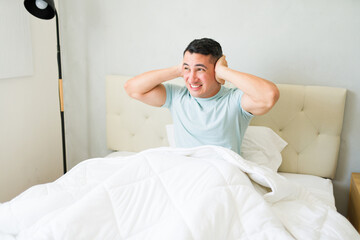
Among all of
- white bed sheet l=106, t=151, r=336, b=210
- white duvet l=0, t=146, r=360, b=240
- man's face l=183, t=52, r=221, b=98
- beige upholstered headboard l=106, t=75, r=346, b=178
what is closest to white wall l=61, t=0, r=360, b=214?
beige upholstered headboard l=106, t=75, r=346, b=178

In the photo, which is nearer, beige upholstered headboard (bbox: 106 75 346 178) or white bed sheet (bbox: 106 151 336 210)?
white bed sheet (bbox: 106 151 336 210)

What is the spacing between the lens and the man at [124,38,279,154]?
1448 mm

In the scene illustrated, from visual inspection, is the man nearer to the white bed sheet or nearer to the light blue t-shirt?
the light blue t-shirt

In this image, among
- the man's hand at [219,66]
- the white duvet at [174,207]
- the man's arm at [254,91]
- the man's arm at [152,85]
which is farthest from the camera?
the man's arm at [152,85]

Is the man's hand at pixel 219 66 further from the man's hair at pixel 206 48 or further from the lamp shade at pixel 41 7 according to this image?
the lamp shade at pixel 41 7

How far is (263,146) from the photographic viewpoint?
1.72 metres

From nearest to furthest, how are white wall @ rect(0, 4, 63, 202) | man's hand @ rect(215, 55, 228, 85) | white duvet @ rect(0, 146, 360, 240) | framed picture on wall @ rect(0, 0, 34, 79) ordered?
white duvet @ rect(0, 146, 360, 240) < man's hand @ rect(215, 55, 228, 85) < framed picture on wall @ rect(0, 0, 34, 79) < white wall @ rect(0, 4, 63, 202)

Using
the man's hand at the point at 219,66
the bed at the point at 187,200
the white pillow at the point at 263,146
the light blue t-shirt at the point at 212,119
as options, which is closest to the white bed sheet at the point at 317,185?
the bed at the point at 187,200

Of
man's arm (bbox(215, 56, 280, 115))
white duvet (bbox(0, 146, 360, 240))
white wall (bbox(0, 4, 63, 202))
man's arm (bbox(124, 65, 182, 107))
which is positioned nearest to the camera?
white duvet (bbox(0, 146, 360, 240))

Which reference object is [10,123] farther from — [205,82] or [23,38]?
→ [205,82]

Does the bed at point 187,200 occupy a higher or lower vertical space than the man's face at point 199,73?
lower

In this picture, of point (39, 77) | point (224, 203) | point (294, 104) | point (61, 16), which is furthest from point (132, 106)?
point (224, 203)

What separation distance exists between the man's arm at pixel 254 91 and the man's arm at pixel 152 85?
0.82 feet

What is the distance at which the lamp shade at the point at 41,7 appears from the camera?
5.48 feet
